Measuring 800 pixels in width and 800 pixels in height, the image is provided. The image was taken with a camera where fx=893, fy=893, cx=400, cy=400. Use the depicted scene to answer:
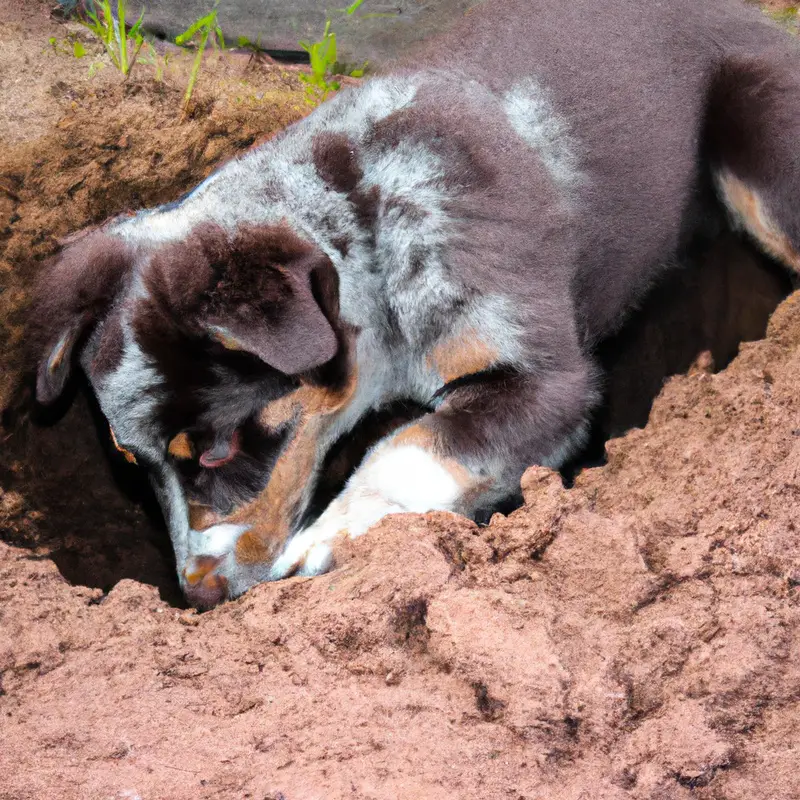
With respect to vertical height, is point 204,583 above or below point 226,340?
below

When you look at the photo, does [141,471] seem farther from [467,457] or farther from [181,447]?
[467,457]

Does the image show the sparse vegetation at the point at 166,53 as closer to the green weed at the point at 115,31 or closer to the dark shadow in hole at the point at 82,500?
the green weed at the point at 115,31

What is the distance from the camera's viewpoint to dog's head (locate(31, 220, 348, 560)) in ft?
11.5

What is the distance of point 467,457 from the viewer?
414cm

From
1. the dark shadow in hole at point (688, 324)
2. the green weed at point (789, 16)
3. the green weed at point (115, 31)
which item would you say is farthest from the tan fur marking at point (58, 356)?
the green weed at point (789, 16)

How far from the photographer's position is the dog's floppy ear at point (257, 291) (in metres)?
3.38

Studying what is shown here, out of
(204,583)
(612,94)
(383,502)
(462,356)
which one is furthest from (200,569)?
(612,94)

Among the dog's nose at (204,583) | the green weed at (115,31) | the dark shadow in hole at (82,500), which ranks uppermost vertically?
the green weed at (115,31)

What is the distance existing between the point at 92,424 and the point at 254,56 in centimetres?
308

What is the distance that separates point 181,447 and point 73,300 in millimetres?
795

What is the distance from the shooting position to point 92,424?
498 centimetres

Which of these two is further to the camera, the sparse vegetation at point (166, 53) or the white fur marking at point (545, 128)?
the sparse vegetation at point (166, 53)

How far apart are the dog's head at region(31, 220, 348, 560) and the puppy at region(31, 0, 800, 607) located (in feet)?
0.04

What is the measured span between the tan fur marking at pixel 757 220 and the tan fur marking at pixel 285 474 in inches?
106
